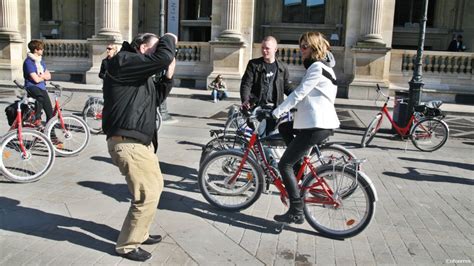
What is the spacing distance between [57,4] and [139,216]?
85.8ft

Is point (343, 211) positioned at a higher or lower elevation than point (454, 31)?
lower

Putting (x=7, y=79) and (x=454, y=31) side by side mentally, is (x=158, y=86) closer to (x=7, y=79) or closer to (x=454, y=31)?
(x=7, y=79)

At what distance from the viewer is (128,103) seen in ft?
12.2

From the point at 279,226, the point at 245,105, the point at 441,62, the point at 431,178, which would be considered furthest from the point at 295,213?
the point at 441,62

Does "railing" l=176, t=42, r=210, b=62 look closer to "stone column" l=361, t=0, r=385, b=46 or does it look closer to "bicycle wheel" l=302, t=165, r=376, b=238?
"stone column" l=361, t=0, r=385, b=46

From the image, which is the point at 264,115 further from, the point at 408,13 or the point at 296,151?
the point at 408,13

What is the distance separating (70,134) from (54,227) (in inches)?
136

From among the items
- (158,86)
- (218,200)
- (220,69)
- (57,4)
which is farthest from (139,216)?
(57,4)

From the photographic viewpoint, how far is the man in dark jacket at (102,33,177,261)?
3645 mm

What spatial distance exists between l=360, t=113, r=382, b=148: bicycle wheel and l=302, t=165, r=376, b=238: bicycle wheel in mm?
4956

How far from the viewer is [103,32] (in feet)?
65.0

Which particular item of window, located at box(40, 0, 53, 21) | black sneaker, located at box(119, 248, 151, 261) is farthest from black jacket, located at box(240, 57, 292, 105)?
window, located at box(40, 0, 53, 21)

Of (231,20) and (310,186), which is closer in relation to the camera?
(310,186)

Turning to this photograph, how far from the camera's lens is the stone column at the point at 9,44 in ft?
66.8
